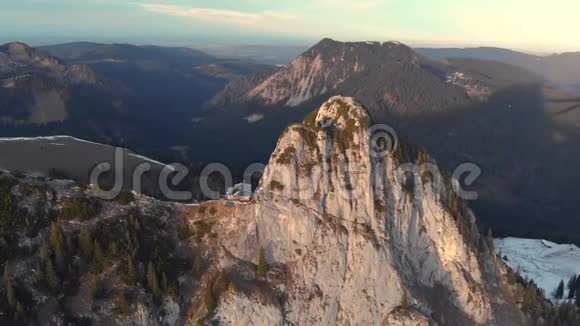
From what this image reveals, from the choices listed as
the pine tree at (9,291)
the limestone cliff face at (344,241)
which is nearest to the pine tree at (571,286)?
the limestone cliff face at (344,241)

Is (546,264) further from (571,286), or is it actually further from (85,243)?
(85,243)

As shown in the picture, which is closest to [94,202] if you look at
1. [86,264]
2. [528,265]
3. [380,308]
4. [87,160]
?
[86,264]

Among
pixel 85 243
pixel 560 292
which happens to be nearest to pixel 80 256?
pixel 85 243

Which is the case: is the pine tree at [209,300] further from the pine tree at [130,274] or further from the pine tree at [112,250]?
the pine tree at [112,250]

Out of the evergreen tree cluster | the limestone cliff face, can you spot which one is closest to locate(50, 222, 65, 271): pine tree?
the evergreen tree cluster

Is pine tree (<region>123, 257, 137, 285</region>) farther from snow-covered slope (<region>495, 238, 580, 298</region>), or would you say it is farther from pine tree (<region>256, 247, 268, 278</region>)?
snow-covered slope (<region>495, 238, 580, 298</region>)
